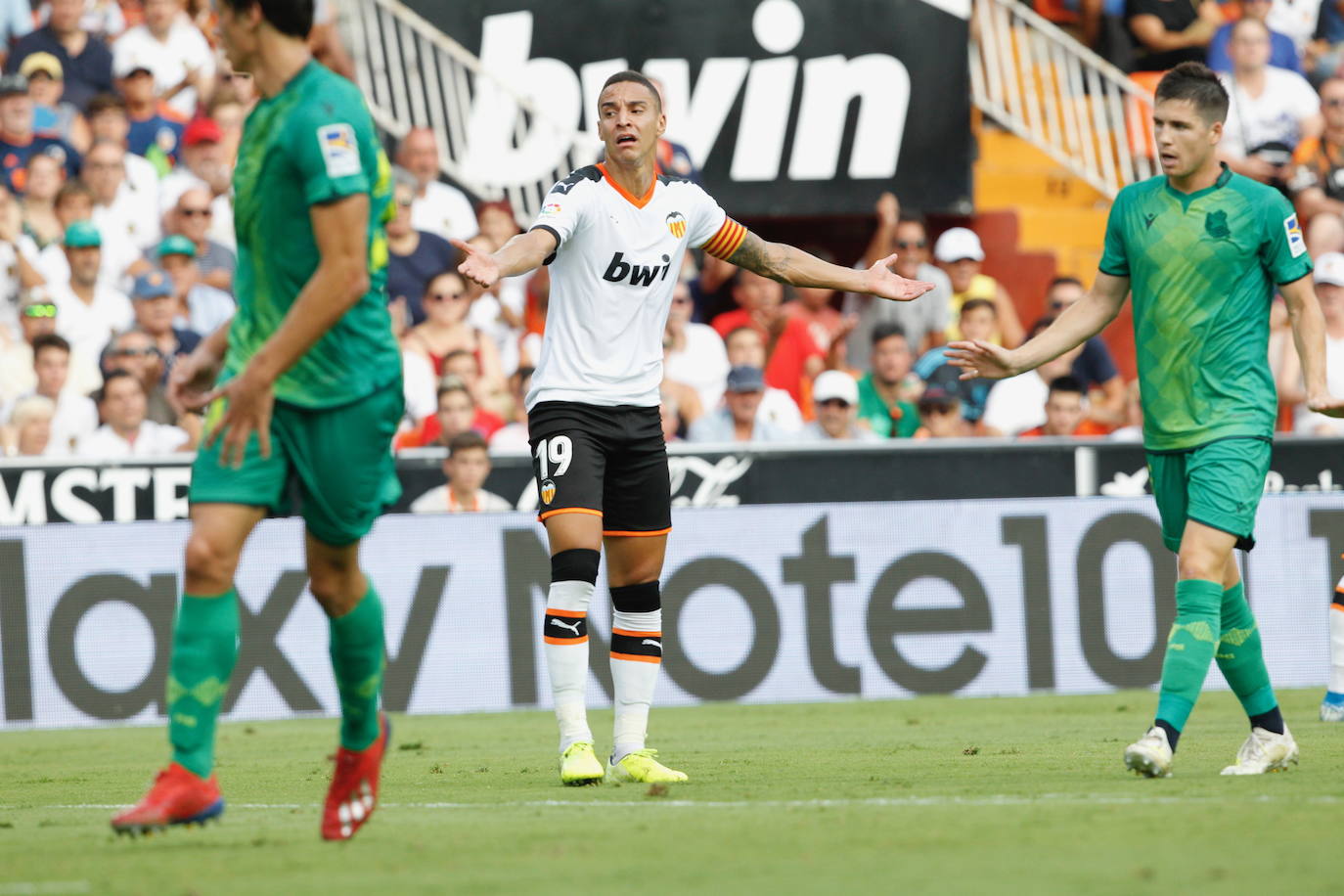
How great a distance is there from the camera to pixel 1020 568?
A: 12.7 metres

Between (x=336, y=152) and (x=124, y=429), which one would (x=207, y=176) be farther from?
(x=336, y=152)

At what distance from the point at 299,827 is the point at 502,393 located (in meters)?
8.58

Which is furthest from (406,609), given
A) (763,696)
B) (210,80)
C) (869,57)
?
(869,57)

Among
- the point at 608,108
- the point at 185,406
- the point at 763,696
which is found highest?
the point at 608,108

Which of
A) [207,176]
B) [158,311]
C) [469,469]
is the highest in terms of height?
[207,176]

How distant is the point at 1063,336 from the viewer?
757cm

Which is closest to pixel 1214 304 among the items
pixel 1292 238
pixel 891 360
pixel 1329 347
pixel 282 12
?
pixel 1292 238

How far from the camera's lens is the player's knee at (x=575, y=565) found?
755cm

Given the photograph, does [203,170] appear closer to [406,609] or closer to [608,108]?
[406,609]

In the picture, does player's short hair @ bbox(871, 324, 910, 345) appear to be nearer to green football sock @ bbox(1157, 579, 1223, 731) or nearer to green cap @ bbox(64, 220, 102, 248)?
green cap @ bbox(64, 220, 102, 248)

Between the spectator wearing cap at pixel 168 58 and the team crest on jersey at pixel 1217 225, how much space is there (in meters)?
11.5

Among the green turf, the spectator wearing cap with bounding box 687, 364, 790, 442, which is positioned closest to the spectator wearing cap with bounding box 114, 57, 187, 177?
the spectator wearing cap with bounding box 687, 364, 790, 442

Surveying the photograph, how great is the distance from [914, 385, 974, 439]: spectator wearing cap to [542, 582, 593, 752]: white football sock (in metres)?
6.30

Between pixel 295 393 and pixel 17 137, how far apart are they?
11.1 metres
